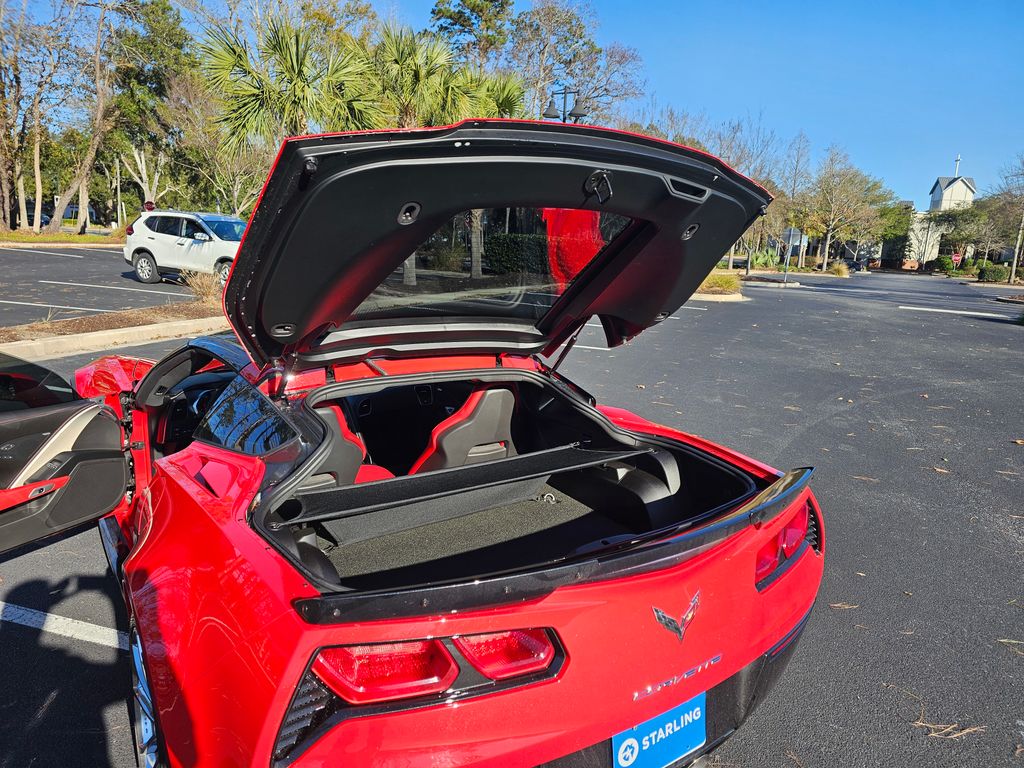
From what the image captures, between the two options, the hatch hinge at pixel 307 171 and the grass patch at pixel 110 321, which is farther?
the grass patch at pixel 110 321

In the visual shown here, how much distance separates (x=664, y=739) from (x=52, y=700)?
206 cm

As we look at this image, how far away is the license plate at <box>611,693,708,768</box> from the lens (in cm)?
145

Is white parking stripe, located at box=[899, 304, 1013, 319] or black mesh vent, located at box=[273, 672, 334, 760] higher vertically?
white parking stripe, located at box=[899, 304, 1013, 319]

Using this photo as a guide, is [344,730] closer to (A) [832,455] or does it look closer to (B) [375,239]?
(B) [375,239]

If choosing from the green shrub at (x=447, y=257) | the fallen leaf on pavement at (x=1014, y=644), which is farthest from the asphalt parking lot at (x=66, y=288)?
the fallen leaf on pavement at (x=1014, y=644)

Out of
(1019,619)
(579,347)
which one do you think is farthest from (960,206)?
(1019,619)

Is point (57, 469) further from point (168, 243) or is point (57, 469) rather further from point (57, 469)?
point (168, 243)

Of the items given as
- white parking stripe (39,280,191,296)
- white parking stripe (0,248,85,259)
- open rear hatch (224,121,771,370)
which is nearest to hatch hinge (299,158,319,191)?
open rear hatch (224,121,771,370)

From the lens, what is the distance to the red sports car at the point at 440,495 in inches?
51.3

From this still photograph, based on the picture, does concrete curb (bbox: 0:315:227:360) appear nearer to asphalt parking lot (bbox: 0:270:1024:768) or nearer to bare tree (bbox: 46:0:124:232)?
asphalt parking lot (bbox: 0:270:1024:768)

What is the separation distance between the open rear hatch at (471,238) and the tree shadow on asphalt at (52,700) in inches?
51.0

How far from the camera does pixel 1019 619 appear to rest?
2.87m

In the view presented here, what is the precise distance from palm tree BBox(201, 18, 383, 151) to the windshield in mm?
3480

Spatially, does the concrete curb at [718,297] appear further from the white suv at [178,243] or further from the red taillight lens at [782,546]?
the red taillight lens at [782,546]
